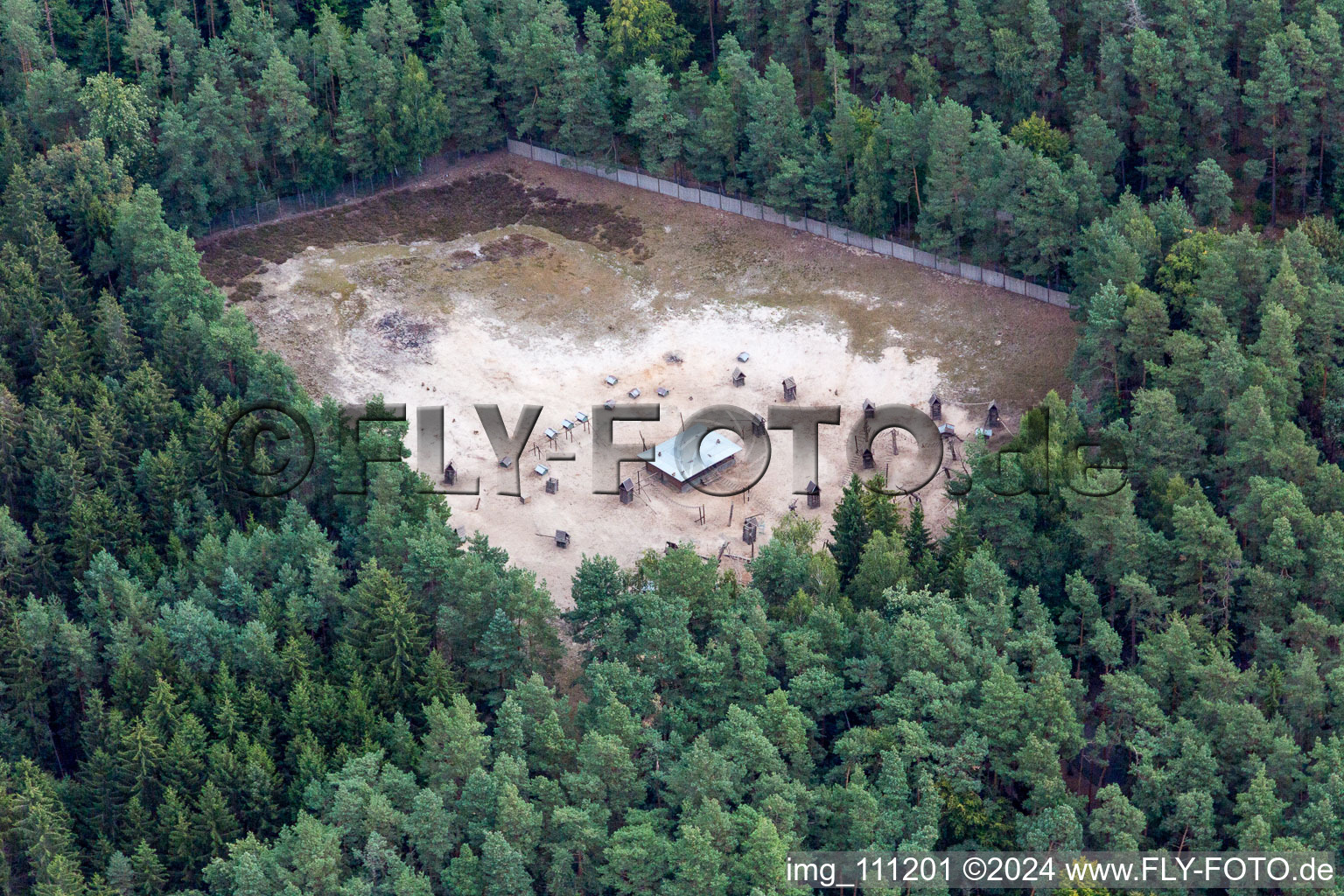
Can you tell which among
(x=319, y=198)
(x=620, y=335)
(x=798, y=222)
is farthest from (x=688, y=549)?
(x=319, y=198)

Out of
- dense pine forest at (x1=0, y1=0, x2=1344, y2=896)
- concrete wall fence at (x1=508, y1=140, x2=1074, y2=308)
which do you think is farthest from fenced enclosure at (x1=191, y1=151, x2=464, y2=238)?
concrete wall fence at (x1=508, y1=140, x2=1074, y2=308)

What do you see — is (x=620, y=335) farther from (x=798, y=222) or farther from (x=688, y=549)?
(x=688, y=549)

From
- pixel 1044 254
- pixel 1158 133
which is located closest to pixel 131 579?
pixel 1044 254

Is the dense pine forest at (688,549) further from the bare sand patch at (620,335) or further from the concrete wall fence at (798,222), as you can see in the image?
the bare sand patch at (620,335)

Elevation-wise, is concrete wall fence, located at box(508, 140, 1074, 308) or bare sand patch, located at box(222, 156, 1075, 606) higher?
concrete wall fence, located at box(508, 140, 1074, 308)

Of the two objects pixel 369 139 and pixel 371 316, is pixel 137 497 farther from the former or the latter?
pixel 369 139

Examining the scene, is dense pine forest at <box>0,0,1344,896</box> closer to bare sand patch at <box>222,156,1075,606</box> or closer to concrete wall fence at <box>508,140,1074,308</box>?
concrete wall fence at <box>508,140,1074,308</box>

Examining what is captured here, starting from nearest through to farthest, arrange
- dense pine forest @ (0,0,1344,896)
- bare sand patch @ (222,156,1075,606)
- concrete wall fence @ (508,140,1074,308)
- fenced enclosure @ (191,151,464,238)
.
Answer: dense pine forest @ (0,0,1344,896) < bare sand patch @ (222,156,1075,606) < concrete wall fence @ (508,140,1074,308) < fenced enclosure @ (191,151,464,238)
